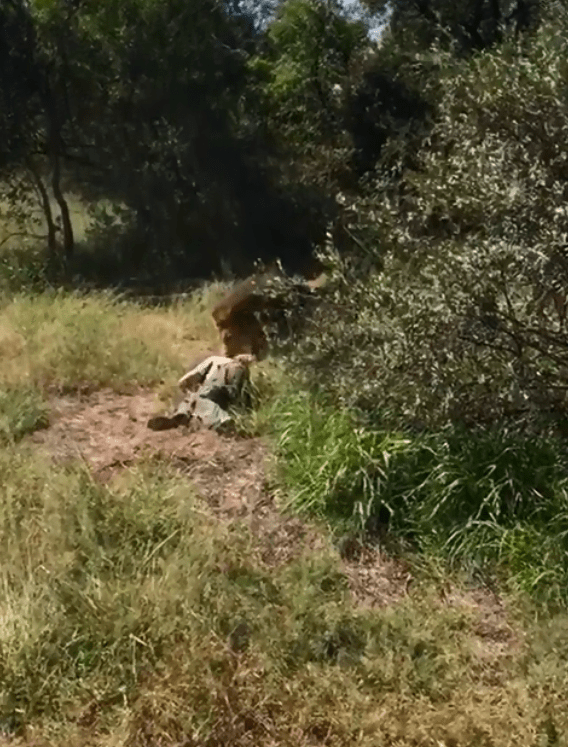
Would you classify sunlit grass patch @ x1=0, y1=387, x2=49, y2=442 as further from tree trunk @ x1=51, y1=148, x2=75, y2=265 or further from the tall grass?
tree trunk @ x1=51, y1=148, x2=75, y2=265

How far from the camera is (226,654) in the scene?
3.08 metres

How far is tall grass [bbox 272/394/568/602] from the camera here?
141 inches

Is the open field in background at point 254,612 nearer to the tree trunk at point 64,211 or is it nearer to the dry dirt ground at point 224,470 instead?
the dry dirt ground at point 224,470

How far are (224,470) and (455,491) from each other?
1241mm

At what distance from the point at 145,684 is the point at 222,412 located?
7.28ft

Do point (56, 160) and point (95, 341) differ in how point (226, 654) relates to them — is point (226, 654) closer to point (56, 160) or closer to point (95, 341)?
point (95, 341)

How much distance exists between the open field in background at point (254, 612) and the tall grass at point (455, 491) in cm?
1

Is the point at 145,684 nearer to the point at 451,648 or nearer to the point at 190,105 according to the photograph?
the point at 451,648

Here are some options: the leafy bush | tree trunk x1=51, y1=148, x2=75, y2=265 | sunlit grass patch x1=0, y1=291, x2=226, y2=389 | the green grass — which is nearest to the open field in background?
the green grass

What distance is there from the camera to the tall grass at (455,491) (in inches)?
141

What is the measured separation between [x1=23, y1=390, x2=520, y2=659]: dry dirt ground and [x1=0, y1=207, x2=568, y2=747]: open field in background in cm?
1

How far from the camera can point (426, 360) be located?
12.1 feet

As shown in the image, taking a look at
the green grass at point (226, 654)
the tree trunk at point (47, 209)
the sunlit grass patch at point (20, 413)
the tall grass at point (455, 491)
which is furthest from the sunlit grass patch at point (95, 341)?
the tree trunk at point (47, 209)

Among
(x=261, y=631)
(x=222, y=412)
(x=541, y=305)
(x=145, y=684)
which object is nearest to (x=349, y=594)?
(x=261, y=631)
